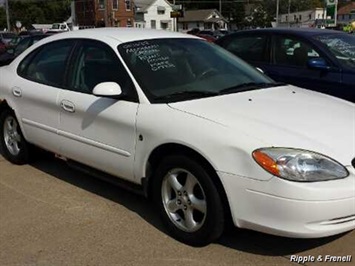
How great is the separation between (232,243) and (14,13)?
101791mm

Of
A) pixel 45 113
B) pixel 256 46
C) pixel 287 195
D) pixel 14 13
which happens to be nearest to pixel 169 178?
pixel 287 195

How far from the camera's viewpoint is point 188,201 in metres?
3.73

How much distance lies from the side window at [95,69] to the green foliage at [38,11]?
3685 inches

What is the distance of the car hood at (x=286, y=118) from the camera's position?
3346mm

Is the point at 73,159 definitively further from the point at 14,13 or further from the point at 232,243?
the point at 14,13

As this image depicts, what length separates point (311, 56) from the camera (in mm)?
6723

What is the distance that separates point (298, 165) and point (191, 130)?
0.79 meters

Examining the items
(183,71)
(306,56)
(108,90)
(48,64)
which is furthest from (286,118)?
(306,56)

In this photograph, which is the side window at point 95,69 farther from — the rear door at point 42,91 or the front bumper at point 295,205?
the front bumper at point 295,205

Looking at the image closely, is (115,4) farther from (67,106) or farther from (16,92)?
(67,106)

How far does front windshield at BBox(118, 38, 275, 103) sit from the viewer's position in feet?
13.5

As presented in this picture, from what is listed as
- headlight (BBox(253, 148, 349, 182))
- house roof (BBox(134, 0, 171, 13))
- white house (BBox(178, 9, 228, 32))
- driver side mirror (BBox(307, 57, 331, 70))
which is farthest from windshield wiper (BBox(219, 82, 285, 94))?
white house (BBox(178, 9, 228, 32))

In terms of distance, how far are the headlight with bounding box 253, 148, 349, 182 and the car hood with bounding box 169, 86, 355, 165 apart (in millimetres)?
52

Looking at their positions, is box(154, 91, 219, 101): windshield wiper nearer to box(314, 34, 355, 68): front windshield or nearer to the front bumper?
the front bumper
